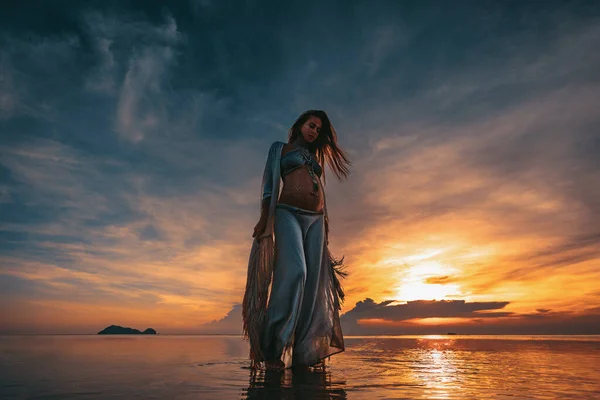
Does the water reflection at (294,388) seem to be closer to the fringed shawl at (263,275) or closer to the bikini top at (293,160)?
the fringed shawl at (263,275)

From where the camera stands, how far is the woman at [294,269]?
17.1ft

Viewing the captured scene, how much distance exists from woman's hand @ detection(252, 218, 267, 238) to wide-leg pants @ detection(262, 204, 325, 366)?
16cm

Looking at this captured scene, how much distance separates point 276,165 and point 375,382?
3.03 m

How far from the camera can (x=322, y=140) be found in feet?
21.9

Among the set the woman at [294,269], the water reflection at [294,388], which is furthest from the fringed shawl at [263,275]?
the water reflection at [294,388]

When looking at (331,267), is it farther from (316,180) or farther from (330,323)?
(316,180)

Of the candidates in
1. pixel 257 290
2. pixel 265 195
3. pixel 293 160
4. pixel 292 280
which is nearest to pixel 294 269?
pixel 292 280

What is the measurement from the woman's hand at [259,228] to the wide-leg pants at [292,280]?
162 mm

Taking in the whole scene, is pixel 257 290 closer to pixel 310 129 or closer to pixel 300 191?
pixel 300 191

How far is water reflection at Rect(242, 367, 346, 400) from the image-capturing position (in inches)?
114

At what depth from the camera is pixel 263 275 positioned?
17.9 feet

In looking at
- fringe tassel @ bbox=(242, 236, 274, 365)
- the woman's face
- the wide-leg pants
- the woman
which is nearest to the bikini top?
the woman

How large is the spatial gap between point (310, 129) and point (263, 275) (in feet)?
6.94

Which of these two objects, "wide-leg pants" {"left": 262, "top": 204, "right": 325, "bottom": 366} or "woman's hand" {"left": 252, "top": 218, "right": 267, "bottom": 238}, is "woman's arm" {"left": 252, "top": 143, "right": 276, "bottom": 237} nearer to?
"woman's hand" {"left": 252, "top": 218, "right": 267, "bottom": 238}
